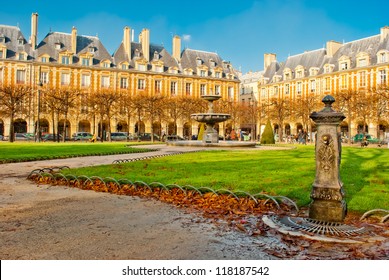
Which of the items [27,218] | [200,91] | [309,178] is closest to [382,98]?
[200,91]

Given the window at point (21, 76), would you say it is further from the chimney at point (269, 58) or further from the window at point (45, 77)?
the chimney at point (269, 58)

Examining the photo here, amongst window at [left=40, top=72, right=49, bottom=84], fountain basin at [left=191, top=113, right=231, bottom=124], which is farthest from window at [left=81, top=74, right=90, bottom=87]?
fountain basin at [left=191, top=113, right=231, bottom=124]

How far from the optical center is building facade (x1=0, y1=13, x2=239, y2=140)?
42562mm

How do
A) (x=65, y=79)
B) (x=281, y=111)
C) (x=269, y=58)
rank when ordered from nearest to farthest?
(x=281, y=111)
(x=65, y=79)
(x=269, y=58)

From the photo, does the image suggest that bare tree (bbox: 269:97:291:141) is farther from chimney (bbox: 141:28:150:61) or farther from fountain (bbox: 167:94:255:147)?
fountain (bbox: 167:94:255:147)

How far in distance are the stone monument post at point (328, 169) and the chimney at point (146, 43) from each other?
46577mm

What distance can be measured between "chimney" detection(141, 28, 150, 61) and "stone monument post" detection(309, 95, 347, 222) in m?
46.6

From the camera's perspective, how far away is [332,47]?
1898 inches

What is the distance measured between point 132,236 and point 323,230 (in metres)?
2.19

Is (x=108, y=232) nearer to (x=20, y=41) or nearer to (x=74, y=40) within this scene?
(x=74, y=40)

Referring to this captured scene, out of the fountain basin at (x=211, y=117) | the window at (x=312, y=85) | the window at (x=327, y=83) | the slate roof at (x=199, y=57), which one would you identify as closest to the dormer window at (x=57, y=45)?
the slate roof at (x=199, y=57)

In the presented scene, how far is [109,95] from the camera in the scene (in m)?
37.9

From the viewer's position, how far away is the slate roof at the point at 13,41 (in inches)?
1686

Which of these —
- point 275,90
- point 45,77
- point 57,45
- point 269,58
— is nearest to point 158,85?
point 57,45
